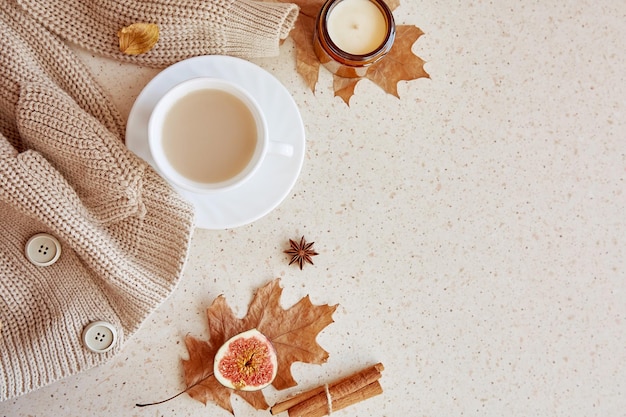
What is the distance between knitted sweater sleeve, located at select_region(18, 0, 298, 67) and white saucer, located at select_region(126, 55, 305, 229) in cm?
4

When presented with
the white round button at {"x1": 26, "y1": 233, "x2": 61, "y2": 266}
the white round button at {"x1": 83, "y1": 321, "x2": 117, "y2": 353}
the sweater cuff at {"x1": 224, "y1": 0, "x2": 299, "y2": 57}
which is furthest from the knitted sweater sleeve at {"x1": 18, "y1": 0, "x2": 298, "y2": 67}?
the white round button at {"x1": 83, "y1": 321, "x2": 117, "y2": 353}

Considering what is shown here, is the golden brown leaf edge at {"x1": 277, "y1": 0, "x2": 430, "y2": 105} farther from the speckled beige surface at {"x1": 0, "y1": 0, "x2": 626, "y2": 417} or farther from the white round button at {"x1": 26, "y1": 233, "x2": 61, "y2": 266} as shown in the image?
the white round button at {"x1": 26, "y1": 233, "x2": 61, "y2": 266}

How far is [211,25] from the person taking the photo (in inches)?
38.4

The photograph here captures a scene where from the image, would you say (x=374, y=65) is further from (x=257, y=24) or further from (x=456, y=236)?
(x=456, y=236)

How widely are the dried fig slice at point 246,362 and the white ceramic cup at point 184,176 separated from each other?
28 centimetres

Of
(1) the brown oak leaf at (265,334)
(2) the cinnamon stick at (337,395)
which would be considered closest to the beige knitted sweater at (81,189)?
(1) the brown oak leaf at (265,334)

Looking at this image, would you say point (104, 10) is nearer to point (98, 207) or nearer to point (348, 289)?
point (98, 207)

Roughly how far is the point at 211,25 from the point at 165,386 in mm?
650

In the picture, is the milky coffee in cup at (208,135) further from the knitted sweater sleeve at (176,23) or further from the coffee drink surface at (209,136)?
the knitted sweater sleeve at (176,23)

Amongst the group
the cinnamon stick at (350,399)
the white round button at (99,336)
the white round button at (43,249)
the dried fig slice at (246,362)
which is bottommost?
the cinnamon stick at (350,399)

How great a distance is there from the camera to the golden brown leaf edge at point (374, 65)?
3.43 feet

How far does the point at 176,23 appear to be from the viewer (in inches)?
38.2

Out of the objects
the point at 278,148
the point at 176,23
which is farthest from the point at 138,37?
the point at 278,148

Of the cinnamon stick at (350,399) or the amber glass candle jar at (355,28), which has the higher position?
the amber glass candle jar at (355,28)
